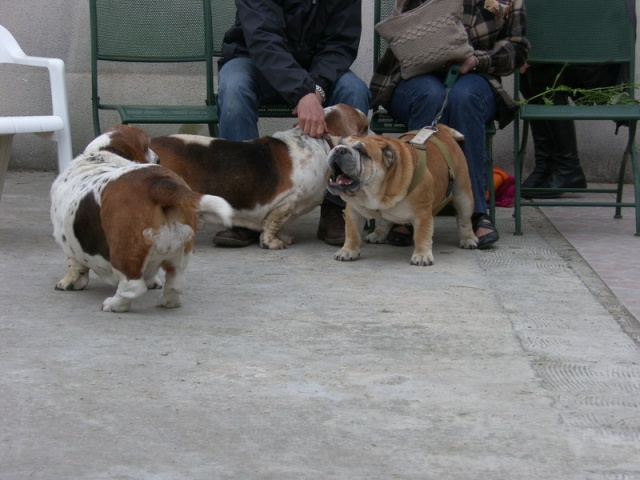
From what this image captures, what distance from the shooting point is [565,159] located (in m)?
6.83

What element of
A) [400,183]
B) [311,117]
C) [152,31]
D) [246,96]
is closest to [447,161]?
[400,183]

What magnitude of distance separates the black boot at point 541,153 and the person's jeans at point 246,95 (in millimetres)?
1745

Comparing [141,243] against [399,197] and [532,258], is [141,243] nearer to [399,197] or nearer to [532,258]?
[399,197]

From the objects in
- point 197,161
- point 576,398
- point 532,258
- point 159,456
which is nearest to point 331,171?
point 197,161

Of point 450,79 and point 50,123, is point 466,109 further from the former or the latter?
point 50,123

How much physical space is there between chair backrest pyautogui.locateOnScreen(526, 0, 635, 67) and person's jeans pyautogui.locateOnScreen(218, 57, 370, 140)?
121 centimetres

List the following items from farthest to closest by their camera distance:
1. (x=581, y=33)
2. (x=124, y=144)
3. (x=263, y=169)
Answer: (x=581, y=33), (x=263, y=169), (x=124, y=144)

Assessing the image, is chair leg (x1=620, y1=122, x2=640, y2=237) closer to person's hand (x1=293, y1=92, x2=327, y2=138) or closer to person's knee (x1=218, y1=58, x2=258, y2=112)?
person's hand (x1=293, y1=92, x2=327, y2=138)

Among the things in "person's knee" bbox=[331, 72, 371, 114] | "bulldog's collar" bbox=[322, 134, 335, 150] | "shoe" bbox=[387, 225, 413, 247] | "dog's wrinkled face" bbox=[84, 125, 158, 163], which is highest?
"person's knee" bbox=[331, 72, 371, 114]

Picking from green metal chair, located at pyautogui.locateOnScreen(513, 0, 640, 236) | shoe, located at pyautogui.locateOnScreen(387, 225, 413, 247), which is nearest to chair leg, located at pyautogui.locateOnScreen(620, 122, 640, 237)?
green metal chair, located at pyautogui.locateOnScreen(513, 0, 640, 236)

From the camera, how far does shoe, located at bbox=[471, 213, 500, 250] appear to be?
532 centimetres

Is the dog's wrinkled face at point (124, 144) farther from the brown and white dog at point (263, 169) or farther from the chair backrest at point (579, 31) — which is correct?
the chair backrest at point (579, 31)

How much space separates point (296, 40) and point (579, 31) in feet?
5.71

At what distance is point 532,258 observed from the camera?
514 cm
